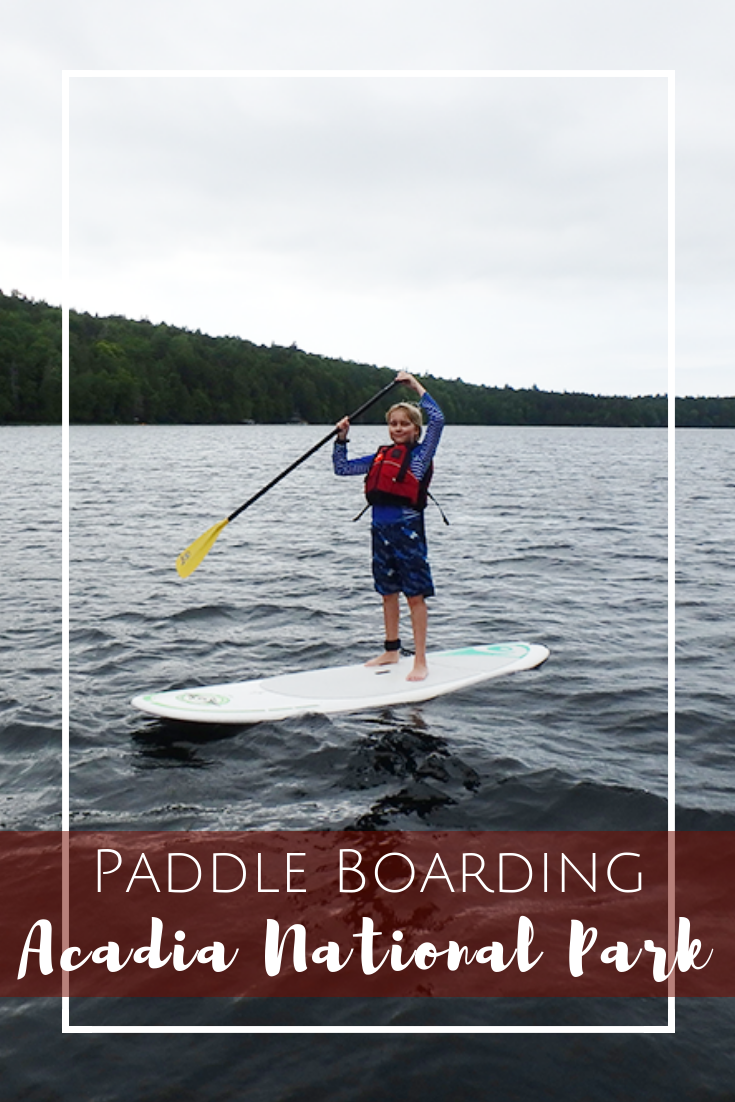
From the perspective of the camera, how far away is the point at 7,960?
13.4 ft

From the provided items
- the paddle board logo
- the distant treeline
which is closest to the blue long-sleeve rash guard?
the paddle board logo

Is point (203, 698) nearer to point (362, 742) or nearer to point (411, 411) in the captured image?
point (362, 742)

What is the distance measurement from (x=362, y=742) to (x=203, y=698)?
4.48 feet

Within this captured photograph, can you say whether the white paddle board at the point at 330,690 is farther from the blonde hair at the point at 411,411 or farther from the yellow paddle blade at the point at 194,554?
the blonde hair at the point at 411,411

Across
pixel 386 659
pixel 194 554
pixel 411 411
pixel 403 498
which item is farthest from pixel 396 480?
pixel 194 554

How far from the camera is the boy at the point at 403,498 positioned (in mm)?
7336

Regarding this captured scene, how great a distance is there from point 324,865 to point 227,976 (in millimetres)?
912

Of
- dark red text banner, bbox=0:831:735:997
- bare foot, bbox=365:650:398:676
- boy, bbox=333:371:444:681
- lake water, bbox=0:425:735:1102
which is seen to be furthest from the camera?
bare foot, bbox=365:650:398:676

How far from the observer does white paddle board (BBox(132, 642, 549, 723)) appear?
22.6 feet

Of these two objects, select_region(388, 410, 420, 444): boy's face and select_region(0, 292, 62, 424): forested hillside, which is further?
select_region(0, 292, 62, 424): forested hillside

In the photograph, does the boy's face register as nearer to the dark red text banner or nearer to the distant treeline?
the dark red text banner

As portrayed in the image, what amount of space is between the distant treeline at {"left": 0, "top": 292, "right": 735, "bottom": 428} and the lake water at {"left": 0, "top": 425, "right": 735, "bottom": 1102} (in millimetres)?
36845

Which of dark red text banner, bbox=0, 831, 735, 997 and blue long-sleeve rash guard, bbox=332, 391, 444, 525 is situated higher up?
blue long-sleeve rash guard, bbox=332, 391, 444, 525

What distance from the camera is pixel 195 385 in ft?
295
